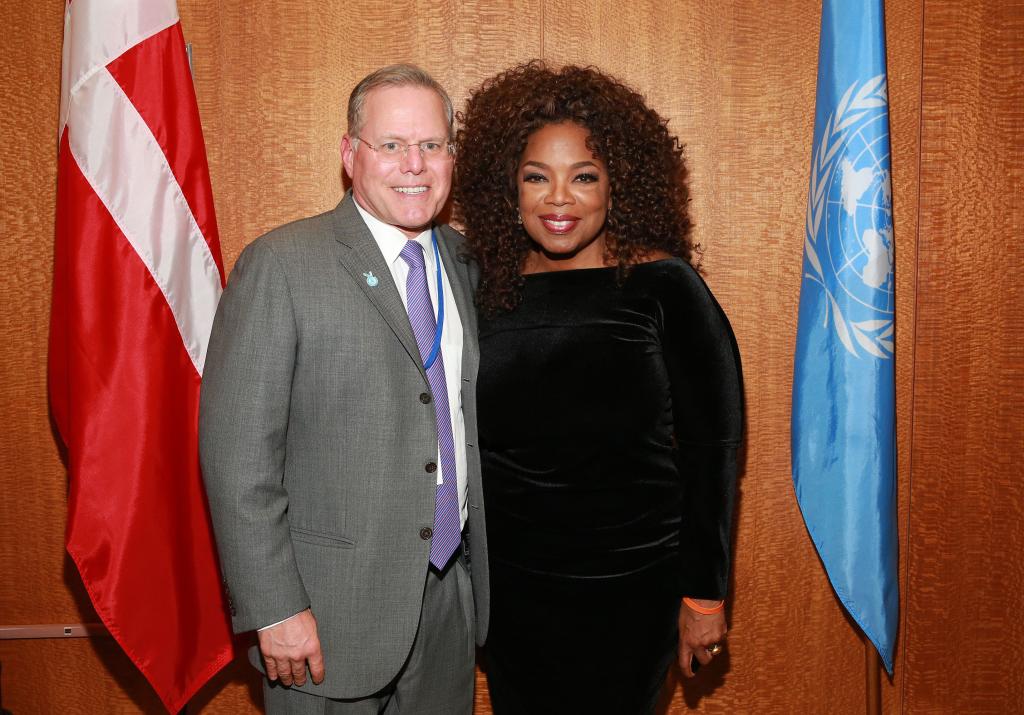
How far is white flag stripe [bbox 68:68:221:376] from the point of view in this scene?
2.10 meters

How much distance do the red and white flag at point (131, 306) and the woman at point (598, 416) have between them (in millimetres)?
842

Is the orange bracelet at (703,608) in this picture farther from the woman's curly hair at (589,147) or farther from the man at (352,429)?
the woman's curly hair at (589,147)

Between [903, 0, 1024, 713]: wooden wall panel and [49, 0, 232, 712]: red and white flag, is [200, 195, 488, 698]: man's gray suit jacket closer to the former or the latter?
[49, 0, 232, 712]: red and white flag

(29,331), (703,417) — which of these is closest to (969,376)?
(703,417)

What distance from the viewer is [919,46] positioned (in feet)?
8.53

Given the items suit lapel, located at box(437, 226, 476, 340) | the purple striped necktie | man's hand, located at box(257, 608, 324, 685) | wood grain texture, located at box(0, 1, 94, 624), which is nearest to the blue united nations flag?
suit lapel, located at box(437, 226, 476, 340)

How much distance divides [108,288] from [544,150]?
1173 millimetres

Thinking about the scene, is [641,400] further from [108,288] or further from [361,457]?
[108,288]

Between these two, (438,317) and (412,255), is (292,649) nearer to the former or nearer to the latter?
(438,317)

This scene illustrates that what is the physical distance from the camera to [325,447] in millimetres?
1749

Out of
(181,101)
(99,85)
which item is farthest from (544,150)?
(99,85)

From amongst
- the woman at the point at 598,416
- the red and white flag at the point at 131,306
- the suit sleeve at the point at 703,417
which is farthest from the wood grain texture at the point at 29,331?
the suit sleeve at the point at 703,417

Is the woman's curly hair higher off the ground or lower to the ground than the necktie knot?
higher

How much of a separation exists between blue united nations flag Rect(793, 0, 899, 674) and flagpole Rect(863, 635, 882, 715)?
17 cm
